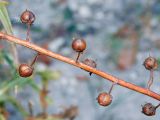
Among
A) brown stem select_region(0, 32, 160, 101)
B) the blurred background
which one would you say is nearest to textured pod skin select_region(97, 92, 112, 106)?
brown stem select_region(0, 32, 160, 101)

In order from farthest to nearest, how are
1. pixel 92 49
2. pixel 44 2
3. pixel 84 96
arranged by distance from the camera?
pixel 44 2, pixel 92 49, pixel 84 96

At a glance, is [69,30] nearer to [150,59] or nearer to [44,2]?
[44,2]

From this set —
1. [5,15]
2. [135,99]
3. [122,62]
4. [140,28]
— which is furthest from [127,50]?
[5,15]

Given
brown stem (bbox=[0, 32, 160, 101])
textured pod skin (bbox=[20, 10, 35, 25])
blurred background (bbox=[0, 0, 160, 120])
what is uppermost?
blurred background (bbox=[0, 0, 160, 120])

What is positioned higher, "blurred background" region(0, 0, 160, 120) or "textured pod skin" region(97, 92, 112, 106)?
"blurred background" region(0, 0, 160, 120)

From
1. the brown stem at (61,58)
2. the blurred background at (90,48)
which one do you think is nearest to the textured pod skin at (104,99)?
the brown stem at (61,58)

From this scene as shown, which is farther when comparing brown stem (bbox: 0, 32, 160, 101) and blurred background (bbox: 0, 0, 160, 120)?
blurred background (bbox: 0, 0, 160, 120)

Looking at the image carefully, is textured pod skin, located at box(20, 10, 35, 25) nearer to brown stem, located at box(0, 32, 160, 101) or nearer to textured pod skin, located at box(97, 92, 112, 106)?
brown stem, located at box(0, 32, 160, 101)

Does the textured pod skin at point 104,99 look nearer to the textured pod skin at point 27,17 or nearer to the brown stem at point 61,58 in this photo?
the brown stem at point 61,58
